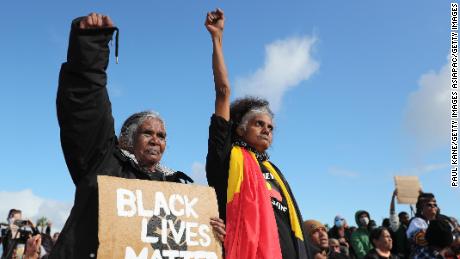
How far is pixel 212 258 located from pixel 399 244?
21.0 ft

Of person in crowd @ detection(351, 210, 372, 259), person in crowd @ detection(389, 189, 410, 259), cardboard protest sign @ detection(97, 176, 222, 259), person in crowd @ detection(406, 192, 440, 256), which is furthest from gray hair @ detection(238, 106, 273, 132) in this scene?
person in crowd @ detection(351, 210, 372, 259)

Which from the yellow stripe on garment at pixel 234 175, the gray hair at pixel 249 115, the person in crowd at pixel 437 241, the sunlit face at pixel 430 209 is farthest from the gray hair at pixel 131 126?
the sunlit face at pixel 430 209

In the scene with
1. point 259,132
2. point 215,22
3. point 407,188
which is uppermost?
point 407,188

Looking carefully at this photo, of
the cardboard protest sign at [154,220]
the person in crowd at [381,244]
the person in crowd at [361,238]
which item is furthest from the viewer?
the person in crowd at [361,238]

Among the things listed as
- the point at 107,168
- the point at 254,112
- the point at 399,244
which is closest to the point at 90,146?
the point at 107,168

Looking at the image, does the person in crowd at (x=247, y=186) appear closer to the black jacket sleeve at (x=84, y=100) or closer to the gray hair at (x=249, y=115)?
the gray hair at (x=249, y=115)

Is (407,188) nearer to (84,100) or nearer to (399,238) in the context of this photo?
(399,238)

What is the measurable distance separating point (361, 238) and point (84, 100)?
23.5 feet

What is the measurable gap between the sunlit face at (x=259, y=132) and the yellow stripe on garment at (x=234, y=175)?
293mm

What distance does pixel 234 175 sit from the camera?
302 cm

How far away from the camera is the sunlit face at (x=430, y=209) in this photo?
6.35m

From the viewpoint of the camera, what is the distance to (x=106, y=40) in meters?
2.21

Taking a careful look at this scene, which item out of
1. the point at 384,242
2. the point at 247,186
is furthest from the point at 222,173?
the point at 384,242

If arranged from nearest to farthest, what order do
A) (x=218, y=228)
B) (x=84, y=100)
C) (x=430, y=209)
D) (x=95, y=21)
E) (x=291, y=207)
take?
(x=84, y=100) → (x=95, y=21) → (x=218, y=228) → (x=291, y=207) → (x=430, y=209)
